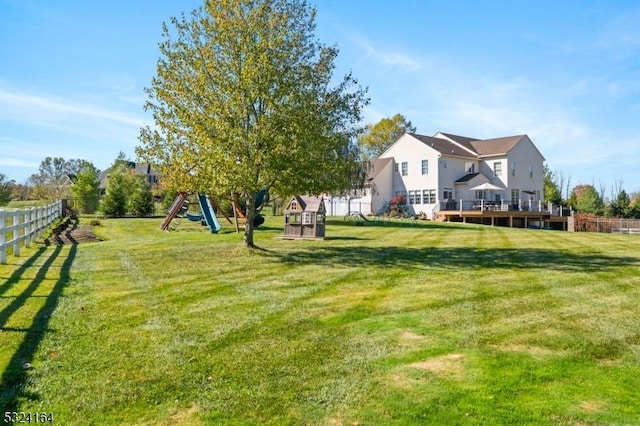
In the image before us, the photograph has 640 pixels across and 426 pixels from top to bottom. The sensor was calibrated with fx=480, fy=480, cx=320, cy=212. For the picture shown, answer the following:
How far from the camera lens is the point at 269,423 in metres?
3.98

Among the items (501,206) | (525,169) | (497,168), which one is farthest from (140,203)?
(525,169)

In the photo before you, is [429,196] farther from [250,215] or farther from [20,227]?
[20,227]

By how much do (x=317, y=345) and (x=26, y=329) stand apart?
3774 millimetres

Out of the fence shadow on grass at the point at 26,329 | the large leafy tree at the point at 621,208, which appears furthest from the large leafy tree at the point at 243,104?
the large leafy tree at the point at 621,208

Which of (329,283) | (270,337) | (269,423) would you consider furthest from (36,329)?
(329,283)

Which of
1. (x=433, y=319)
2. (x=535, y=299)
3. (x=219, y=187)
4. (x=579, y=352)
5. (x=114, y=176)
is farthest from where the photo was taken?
(x=114, y=176)

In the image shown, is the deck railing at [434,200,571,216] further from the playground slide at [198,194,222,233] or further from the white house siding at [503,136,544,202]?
the playground slide at [198,194,222,233]

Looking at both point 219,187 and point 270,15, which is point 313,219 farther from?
point 270,15

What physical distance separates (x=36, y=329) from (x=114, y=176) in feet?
101

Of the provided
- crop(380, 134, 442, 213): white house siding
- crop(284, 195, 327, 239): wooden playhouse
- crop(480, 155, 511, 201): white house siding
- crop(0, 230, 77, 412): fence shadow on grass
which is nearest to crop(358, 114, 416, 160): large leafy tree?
crop(380, 134, 442, 213): white house siding

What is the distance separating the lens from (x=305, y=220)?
1988 cm

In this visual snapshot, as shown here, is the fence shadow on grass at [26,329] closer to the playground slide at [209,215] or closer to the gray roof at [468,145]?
the playground slide at [209,215]

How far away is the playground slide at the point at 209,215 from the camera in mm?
22594

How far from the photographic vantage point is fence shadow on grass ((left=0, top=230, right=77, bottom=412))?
14.5 feet
